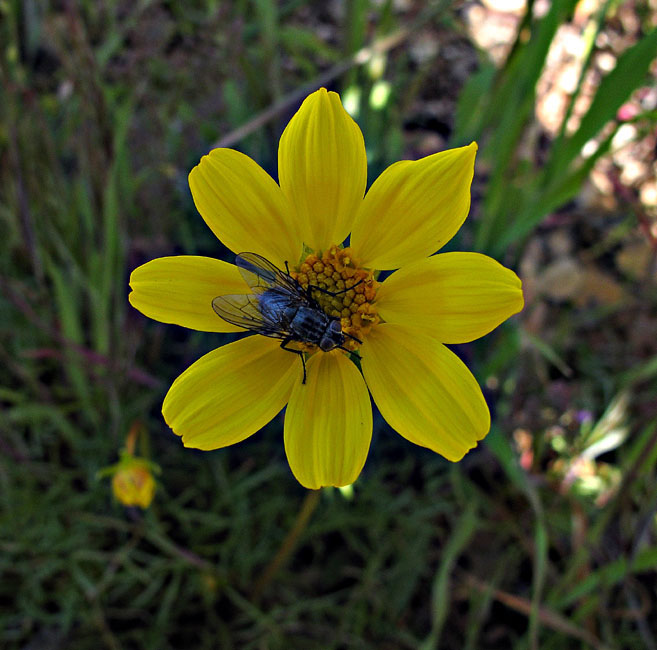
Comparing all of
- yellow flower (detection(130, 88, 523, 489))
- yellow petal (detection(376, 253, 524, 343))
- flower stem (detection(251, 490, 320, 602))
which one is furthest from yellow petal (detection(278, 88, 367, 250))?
flower stem (detection(251, 490, 320, 602))

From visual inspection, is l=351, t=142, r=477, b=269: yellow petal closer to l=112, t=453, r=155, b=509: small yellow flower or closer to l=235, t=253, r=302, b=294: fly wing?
l=235, t=253, r=302, b=294: fly wing

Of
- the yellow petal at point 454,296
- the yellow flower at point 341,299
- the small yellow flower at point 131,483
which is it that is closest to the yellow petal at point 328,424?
the yellow flower at point 341,299

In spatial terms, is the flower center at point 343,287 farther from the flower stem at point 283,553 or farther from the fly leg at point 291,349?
the flower stem at point 283,553

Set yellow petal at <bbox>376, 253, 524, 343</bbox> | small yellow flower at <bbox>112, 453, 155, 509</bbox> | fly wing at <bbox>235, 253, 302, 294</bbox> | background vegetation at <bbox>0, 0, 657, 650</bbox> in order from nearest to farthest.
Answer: yellow petal at <bbox>376, 253, 524, 343</bbox> → fly wing at <bbox>235, 253, 302, 294</bbox> → small yellow flower at <bbox>112, 453, 155, 509</bbox> → background vegetation at <bbox>0, 0, 657, 650</bbox>

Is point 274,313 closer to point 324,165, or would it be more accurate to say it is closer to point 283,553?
point 324,165

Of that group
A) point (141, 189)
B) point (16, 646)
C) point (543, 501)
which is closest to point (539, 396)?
point (543, 501)

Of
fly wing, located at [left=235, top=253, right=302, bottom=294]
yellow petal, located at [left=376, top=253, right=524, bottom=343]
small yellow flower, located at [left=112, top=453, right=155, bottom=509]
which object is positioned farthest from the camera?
small yellow flower, located at [left=112, top=453, right=155, bottom=509]
